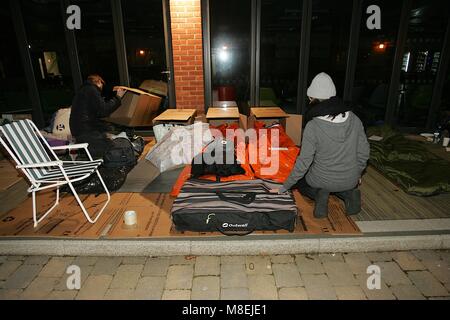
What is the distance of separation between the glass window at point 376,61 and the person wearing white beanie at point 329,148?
206 centimetres

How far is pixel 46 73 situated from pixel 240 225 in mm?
5739

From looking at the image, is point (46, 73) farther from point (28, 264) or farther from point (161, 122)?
point (28, 264)

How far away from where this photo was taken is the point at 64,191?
3432 mm

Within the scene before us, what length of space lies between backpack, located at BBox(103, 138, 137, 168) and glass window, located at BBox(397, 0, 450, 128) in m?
5.26

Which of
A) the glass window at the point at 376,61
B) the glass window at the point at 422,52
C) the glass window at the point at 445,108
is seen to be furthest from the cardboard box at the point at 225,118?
the glass window at the point at 445,108

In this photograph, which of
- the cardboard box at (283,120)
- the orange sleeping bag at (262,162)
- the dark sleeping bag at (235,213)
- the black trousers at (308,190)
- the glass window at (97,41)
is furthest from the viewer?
the glass window at (97,41)

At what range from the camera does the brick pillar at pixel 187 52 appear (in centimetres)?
516

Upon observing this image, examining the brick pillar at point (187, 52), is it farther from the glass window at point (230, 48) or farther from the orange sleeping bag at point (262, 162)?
the orange sleeping bag at point (262, 162)

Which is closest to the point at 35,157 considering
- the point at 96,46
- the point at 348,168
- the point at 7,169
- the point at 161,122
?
the point at 7,169

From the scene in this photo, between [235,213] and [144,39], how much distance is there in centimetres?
454

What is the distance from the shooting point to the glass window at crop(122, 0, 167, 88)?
213 inches

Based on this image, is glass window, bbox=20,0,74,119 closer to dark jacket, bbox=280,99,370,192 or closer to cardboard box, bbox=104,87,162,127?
cardboard box, bbox=104,87,162,127

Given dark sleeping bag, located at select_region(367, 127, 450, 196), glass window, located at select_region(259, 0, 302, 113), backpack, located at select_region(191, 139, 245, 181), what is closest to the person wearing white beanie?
backpack, located at select_region(191, 139, 245, 181)

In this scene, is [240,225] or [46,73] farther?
[46,73]
